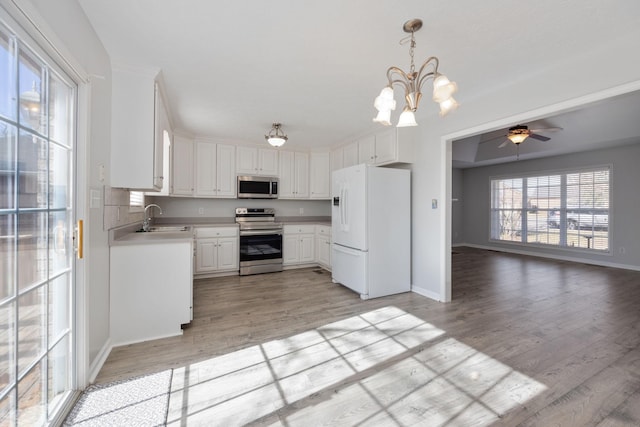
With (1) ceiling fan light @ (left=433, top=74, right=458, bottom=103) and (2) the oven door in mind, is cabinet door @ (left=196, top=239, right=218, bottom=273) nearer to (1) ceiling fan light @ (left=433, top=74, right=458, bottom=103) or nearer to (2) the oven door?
(2) the oven door

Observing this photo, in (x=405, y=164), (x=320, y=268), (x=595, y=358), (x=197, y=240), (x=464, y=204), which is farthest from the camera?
(x=464, y=204)

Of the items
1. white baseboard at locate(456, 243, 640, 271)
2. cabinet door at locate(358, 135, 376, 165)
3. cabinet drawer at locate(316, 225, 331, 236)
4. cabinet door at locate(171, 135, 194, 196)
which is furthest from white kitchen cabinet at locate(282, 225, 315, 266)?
white baseboard at locate(456, 243, 640, 271)

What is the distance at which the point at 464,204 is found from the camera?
27.2 feet

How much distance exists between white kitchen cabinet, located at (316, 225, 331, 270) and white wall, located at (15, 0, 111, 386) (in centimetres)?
327

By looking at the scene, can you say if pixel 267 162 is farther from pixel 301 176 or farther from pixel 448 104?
pixel 448 104

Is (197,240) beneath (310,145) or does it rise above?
beneath

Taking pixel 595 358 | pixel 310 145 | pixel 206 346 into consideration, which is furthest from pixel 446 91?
pixel 310 145

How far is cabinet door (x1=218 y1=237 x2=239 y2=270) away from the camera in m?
4.41

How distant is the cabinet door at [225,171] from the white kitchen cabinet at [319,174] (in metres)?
1.51

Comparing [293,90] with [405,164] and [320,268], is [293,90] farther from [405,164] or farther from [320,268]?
[320,268]

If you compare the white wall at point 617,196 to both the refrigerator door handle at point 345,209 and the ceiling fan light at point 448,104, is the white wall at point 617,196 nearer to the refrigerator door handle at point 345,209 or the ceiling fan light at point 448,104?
the refrigerator door handle at point 345,209

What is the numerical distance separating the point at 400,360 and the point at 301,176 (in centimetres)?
388

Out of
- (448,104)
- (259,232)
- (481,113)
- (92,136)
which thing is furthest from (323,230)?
(92,136)

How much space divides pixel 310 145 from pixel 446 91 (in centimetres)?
365
